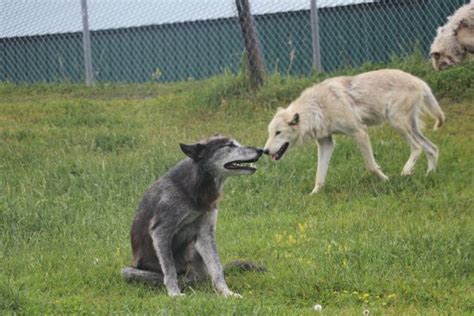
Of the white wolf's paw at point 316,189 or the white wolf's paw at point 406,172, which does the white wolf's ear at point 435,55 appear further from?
the white wolf's paw at point 316,189

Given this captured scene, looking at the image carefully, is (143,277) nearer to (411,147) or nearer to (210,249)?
(210,249)

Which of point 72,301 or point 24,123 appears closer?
point 72,301

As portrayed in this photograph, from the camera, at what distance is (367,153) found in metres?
10.1

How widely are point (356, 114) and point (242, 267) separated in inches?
148

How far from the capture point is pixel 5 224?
8773 millimetres

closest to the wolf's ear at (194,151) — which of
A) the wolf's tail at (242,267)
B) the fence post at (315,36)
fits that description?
the wolf's tail at (242,267)

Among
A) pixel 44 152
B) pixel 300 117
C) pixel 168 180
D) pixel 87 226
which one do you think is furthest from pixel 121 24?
pixel 168 180

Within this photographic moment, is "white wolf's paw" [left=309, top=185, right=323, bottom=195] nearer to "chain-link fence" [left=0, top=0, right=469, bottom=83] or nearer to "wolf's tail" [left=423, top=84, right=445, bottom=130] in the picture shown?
"wolf's tail" [left=423, top=84, right=445, bottom=130]

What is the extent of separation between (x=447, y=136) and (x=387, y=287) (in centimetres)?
514

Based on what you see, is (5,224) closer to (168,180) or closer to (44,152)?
(168,180)

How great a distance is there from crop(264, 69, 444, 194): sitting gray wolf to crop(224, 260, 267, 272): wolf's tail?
3196 millimetres

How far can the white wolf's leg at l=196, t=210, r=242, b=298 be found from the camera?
684 centimetres

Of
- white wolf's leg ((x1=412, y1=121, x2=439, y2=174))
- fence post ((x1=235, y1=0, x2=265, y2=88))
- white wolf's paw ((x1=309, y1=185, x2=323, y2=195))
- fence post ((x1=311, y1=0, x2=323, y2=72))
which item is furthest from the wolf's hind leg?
fence post ((x1=311, y1=0, x2=323, y2=72))

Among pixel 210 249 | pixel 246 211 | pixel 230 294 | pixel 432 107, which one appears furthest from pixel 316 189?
pixel 230 294
